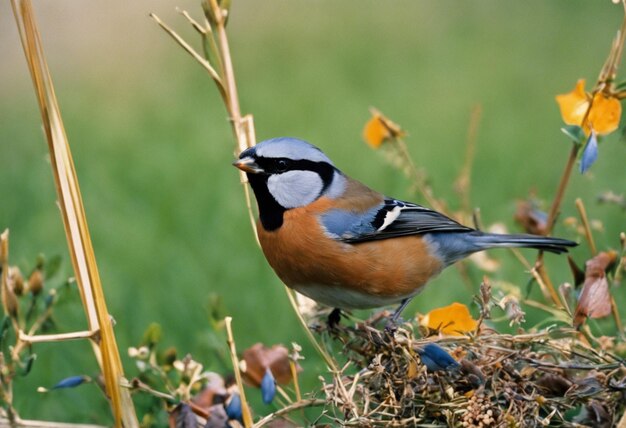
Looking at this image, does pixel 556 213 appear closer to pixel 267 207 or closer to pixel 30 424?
pixel 267 207

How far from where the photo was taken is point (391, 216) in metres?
3.09

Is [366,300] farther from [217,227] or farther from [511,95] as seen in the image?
[511,95]

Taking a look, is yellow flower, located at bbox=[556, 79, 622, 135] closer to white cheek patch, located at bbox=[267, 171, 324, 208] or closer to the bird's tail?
the bird's tail

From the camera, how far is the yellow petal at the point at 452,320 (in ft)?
7.96

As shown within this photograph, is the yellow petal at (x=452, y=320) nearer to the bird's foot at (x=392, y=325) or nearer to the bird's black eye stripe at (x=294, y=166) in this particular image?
the bird's foot at (x=392, y=325)

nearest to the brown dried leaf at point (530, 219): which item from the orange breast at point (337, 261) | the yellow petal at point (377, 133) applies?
the orange breast at point (337, 261)

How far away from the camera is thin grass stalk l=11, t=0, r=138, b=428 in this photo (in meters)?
2.29

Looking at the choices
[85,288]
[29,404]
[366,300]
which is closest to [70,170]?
[85,288]

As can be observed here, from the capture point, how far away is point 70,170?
2.32 meters

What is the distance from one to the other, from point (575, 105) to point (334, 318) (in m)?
0.89

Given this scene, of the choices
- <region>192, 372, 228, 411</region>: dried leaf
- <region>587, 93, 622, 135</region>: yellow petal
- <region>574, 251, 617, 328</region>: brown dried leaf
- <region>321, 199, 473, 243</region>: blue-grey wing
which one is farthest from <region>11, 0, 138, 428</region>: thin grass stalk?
<region>587, 93, 622, 135</region>: yellow petal

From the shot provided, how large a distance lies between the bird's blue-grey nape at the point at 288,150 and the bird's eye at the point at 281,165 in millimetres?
16

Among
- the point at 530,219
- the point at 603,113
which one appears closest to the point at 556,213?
the point at 530,219

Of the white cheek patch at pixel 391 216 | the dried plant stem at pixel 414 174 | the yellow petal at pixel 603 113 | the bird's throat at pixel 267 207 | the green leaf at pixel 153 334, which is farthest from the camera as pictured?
the dried plant stem at pixel 414 174
